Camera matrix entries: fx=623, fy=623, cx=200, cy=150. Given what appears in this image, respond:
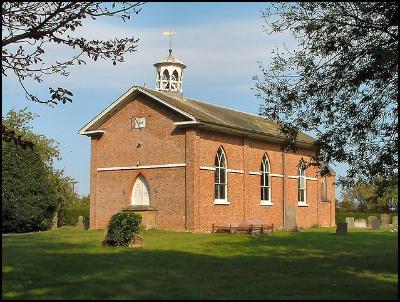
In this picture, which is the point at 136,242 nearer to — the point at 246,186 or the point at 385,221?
the point at 246,186

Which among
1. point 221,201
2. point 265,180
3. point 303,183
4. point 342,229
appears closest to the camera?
point 342,229

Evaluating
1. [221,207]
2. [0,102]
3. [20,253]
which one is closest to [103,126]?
[221,207]

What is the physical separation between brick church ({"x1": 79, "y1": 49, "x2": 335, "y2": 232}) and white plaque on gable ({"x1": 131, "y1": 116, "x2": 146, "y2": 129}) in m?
0.06

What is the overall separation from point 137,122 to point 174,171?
4141 millimetres

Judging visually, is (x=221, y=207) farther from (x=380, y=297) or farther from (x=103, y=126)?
(x=380, y=297)

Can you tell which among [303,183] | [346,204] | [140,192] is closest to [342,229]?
[140,192]

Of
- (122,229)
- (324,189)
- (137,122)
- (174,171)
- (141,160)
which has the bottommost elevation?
(122,229)

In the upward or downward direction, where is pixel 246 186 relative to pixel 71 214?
upward

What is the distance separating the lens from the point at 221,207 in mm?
37219

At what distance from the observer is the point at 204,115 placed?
37125mm

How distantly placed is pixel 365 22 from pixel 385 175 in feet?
13.9

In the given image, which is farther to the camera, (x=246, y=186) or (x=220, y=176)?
(x=246, y=186)

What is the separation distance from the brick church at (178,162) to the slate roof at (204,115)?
67 millimetres

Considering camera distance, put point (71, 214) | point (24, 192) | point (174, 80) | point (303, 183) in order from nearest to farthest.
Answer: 1. point (24, 192)
2. point (174, 80)
3. point (303, 183)
4. point (71, 214)
